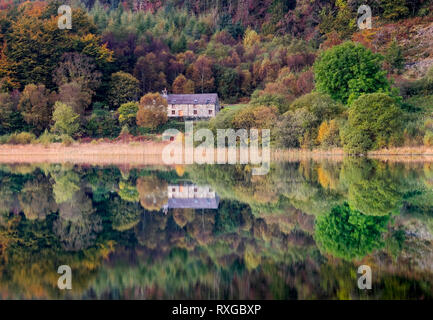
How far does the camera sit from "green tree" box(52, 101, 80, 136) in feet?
147

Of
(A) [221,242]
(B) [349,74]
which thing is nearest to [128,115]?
(B) [349,74]

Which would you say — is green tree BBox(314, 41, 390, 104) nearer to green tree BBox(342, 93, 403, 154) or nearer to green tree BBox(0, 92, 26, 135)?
green tree BBox(342, 93, 403, 154)

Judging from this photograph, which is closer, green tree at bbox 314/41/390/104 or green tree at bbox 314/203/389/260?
green tree at bbox 314/203/389/260

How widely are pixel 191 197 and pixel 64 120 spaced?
34.0m

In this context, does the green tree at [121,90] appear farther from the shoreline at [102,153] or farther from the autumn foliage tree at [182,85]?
the shoreline at [102,153]

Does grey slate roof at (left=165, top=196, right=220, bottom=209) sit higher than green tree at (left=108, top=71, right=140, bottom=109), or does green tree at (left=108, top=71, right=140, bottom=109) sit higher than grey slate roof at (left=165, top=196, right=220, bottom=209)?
green tree at (left=108, top=71, right=140, bottom=109)

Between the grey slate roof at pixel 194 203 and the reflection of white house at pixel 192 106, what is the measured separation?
147 feet

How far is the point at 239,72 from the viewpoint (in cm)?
6750

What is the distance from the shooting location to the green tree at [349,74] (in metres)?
38.9

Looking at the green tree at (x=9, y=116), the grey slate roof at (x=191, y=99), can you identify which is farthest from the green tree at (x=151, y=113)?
the green tree at (x=9, y=116)

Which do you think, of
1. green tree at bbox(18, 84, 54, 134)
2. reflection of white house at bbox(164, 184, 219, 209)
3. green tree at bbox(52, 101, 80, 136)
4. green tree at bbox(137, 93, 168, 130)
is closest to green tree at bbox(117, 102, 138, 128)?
green tree at bbox(137, 93, 168, 130)

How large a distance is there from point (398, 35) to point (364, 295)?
56478 mm

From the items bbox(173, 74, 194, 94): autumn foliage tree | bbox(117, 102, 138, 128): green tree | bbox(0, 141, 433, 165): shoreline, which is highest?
bbox(173, 74, 194, 94): autumn foliage tree

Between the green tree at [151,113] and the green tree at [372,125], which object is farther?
A: the green tree at [151,113]
